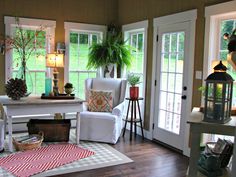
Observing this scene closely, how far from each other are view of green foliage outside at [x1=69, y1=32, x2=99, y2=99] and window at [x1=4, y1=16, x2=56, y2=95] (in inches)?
18.8

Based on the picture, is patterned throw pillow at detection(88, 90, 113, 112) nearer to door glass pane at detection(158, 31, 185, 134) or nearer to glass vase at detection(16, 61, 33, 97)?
door glass pane at detection(158, 31, 185, 134)

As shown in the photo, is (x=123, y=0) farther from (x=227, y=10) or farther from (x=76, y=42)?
(x=227, y=10)

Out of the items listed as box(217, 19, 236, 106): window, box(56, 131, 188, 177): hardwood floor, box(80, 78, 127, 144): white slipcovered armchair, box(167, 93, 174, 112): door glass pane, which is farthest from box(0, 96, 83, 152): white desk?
box(217, 19, 236, 106): window

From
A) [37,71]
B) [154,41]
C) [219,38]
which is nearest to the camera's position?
[219,38]

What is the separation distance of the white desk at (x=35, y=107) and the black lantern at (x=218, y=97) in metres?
2.40

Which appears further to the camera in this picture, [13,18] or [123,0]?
[123,0]

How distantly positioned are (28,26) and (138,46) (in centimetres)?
213

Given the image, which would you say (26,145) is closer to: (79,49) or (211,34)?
(79,49)

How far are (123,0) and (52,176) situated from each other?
3.87 meters

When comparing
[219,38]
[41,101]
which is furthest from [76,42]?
[219,38]

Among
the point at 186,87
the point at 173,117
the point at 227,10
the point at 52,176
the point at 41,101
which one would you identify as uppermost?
the point at 227,10

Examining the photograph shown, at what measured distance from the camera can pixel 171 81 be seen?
14.1ft

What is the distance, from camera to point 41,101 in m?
3.90

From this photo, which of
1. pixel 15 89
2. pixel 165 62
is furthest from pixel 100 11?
pixel 15 89
